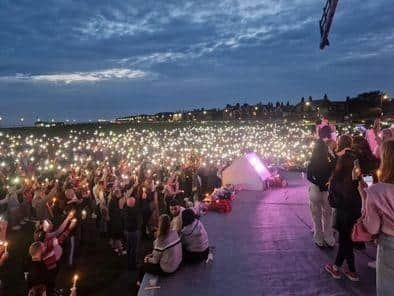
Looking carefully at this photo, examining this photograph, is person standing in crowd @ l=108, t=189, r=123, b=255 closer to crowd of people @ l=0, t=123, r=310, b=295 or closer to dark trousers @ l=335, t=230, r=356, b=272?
crowd of people @ l=0, t=123, r=310, b=295

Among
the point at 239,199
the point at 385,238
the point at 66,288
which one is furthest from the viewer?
the point at 239,199

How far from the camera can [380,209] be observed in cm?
345

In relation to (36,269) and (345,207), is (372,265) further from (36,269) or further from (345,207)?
(36,269)

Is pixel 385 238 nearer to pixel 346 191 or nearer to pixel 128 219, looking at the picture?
pixel 346 191

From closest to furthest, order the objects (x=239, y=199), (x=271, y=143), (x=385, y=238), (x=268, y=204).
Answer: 1. (x=385, y=238)
2. (x=268, y=204)
3. (x=239, y=199)
4. (x=271, y=143)

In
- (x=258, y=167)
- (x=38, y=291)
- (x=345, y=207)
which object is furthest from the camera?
(x=258, y=167)

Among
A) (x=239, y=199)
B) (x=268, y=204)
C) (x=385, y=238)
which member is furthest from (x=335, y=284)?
(x=239, y=199)

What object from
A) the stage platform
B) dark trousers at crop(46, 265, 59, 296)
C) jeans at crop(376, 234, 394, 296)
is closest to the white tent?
the stage platform

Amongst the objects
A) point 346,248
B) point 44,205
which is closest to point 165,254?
point 346,248

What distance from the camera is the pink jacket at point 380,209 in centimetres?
341

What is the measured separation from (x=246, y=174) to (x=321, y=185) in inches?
287

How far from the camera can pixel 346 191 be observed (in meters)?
5.77

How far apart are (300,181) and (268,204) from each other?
468 centimetres

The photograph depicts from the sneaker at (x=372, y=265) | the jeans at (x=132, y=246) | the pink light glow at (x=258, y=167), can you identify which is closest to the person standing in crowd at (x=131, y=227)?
the jeans at (x=132, y=246)
